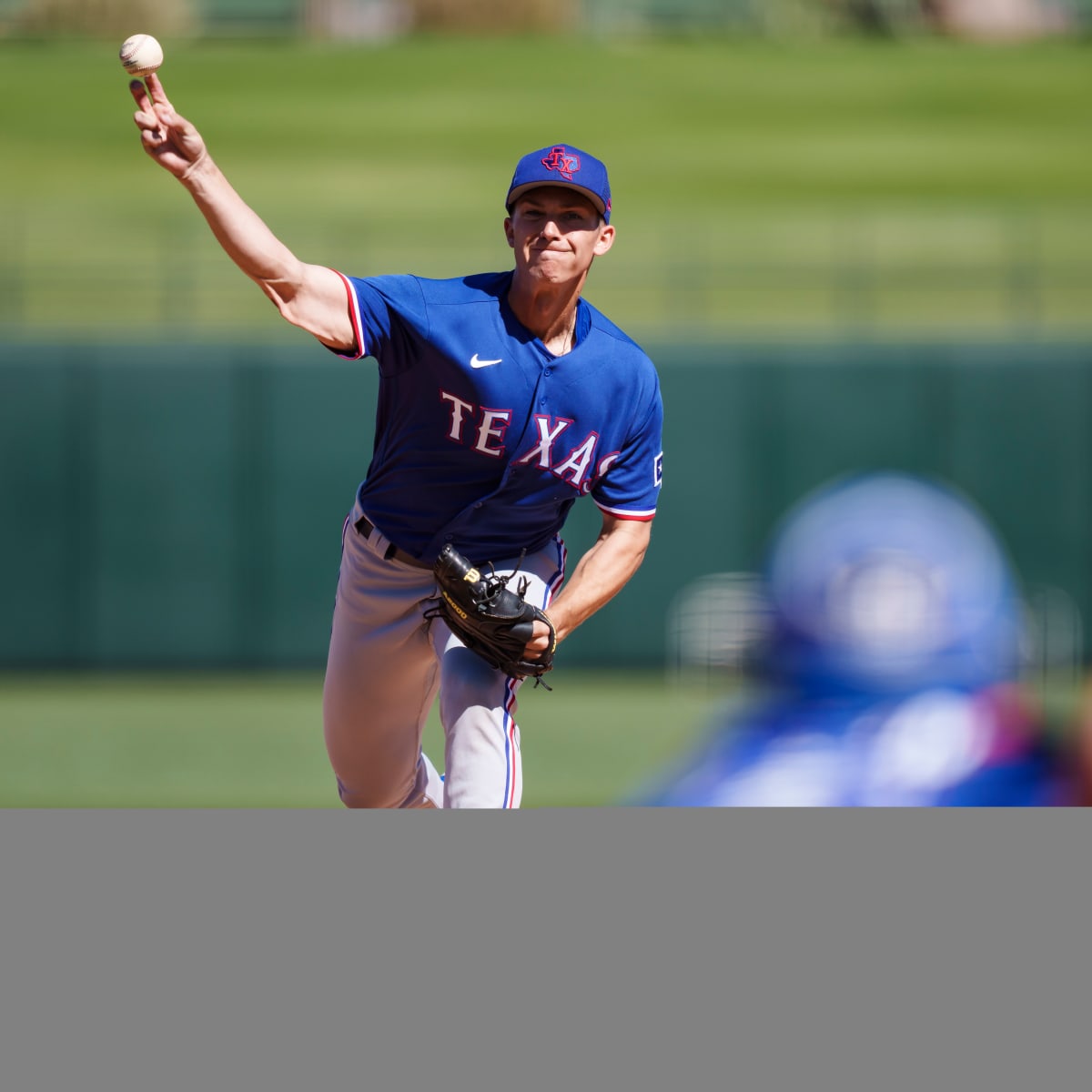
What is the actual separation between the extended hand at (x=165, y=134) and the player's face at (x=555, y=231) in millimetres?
A: 834

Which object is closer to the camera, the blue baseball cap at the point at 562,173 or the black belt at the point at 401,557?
the blue baseball cap at the point at 562,173

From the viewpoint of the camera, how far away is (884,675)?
6.15 meters

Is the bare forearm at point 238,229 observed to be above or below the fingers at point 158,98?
below

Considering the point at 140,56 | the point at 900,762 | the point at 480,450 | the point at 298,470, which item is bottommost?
the point at 900,762

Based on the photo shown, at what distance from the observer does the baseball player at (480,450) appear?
388 cm

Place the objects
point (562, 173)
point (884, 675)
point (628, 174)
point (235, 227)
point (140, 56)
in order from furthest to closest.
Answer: point (628, 174) < point (884, 675) < point (562, 173) < point (235, 227) < point (140, 56)

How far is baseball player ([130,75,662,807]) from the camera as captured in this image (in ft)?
12.7

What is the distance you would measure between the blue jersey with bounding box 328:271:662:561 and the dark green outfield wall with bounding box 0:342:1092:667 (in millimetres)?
5676

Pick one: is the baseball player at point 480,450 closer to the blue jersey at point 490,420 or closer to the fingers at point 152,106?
the blue jersey at point 490,420

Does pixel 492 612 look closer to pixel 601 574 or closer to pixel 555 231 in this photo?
pixel 601 574

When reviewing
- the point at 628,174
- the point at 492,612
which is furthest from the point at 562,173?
the point at 628,174

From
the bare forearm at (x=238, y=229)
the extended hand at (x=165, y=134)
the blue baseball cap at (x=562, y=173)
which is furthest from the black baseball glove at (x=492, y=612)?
the extended hand at (x=165, y=134)

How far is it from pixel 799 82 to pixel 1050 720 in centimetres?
2073

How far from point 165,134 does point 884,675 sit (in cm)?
371
